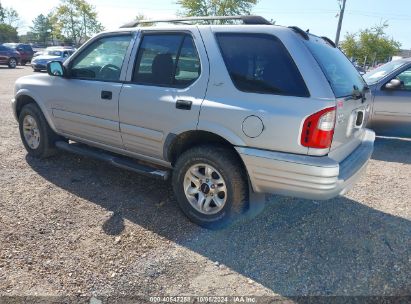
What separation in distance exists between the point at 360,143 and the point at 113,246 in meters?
2.62

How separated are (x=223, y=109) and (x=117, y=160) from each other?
1584mm

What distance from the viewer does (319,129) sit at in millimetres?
2570

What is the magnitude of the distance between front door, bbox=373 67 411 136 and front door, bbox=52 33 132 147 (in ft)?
15.3

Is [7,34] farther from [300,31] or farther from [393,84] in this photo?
[300,31]

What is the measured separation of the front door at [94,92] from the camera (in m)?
3.70

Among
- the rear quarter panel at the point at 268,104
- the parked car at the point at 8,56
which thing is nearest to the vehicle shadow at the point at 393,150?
the rear quarter panel at the point at 268,104

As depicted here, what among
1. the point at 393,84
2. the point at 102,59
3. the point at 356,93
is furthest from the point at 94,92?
the point at 393,84

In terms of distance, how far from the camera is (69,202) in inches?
144

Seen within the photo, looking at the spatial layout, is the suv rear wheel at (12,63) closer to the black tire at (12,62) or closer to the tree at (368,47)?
the black tire at (12,62)

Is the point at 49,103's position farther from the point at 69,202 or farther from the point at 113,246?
the point at 113,246

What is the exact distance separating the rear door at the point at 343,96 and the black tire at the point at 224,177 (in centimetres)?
83

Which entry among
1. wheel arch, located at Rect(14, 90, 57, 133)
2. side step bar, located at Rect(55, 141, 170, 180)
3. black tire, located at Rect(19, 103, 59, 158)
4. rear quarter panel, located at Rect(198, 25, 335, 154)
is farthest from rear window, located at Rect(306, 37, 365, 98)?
black tire, located at Rect(19, 103, 59, 158)

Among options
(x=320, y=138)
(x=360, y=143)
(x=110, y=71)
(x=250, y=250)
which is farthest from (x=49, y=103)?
(x=360, y=143)

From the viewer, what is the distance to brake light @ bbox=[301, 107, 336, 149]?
101 inches
